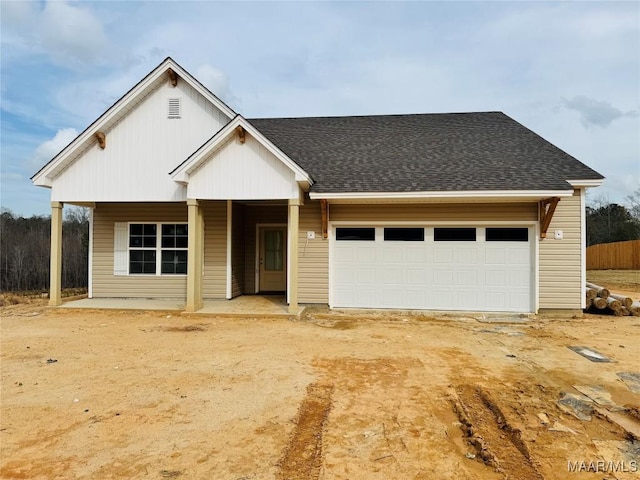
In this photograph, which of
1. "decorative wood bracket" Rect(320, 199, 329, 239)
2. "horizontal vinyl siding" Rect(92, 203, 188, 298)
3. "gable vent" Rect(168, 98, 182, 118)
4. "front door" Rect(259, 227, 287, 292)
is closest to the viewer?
"decorative wood bracket" Rect(320, 199, 329, 239)

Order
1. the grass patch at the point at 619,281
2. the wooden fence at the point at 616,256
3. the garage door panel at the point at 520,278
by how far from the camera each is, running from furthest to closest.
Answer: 1. the wooden fence at the point at 616,256
2. the grass patch at the point at 619,281
3. the garage door panel at the point at 520,278

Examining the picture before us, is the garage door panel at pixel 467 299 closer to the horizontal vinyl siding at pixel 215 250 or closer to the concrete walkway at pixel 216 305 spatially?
the concrete walkway at pixel 216 305

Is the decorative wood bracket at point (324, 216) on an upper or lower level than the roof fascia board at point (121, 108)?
lower

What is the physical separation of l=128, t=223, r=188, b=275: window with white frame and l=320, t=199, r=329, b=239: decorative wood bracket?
4448mm

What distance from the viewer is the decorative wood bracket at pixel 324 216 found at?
10475mm

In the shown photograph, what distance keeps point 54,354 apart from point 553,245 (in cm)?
1085

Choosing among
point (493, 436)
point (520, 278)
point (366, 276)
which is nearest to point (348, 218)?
point (366, 276)

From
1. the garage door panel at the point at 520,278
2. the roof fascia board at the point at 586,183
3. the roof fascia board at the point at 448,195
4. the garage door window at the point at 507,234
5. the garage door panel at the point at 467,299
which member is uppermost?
the roof fascia board at the point at 586,183

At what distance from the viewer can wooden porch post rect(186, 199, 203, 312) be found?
1027 centimetres

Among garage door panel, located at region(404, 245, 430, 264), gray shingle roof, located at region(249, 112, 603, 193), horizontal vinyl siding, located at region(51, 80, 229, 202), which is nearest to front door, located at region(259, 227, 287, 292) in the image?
gray shingle roof, located at region(249, 112, 603, 193)

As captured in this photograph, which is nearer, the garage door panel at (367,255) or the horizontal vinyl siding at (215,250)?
the garage door panel at (367,255)

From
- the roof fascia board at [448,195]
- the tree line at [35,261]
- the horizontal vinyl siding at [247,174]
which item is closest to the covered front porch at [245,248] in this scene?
the horizontal vinyl siding at [247,174]

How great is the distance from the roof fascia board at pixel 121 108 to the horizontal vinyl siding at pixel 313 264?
12.2 feet

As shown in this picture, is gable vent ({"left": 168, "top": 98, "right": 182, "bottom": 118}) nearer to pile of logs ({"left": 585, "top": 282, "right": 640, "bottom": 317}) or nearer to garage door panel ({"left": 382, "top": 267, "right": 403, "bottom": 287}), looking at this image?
garage door panel ({"left": 382, "top": 267, "right": 403, "bottom": 287})
